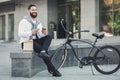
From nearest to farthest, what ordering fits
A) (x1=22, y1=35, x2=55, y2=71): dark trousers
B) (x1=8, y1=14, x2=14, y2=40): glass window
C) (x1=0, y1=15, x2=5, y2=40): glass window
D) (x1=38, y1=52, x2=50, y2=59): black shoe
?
(x1=38, y1=52, x2=50, y2=59): black shoe < (x1=22, y1=35, x2=55, y2=71): dark trousers < (x1=8, y1=14, x2=14, y2=40): glass window < (x1=0, y1=15, x2=5, y2=40): glass window

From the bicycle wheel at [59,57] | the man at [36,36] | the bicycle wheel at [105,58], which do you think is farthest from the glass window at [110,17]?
the man at [36,36]

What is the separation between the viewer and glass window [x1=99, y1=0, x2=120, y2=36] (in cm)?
2650

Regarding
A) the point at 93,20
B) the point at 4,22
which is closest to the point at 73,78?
the point at 93,20

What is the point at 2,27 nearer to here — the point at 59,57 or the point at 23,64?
the point at 59,57

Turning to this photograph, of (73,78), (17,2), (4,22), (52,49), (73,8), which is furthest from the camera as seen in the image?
(4,22)

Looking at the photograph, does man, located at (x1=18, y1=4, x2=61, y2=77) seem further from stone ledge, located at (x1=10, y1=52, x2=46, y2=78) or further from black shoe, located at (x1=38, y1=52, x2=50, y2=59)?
stone ledge, located at (x1=10, y1=52, x2=46, y2=78)

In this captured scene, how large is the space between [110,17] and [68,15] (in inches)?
211

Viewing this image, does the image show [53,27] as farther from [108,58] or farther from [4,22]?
[108,58]

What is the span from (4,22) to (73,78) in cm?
3043

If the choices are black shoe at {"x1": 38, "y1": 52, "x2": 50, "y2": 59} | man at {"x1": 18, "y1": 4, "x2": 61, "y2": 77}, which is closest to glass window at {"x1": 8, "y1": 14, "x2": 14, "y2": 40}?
man at {"x1": 18, "y1": 4, "x2": 61, "y2": 77}

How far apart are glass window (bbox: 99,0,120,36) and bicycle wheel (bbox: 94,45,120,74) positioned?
16.5 meters

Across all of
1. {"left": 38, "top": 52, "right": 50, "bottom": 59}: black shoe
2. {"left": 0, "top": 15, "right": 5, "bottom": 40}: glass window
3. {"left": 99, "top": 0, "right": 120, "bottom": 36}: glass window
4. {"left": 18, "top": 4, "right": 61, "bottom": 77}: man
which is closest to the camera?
{"left": 38, "top": 52, "right": 50, "bottom": 59}: black shoe

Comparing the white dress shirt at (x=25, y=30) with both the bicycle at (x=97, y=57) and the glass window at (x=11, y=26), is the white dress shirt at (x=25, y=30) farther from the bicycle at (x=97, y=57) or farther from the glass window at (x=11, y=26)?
the glass window at (x=11, y=26)

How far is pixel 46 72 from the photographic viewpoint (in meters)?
10.6
